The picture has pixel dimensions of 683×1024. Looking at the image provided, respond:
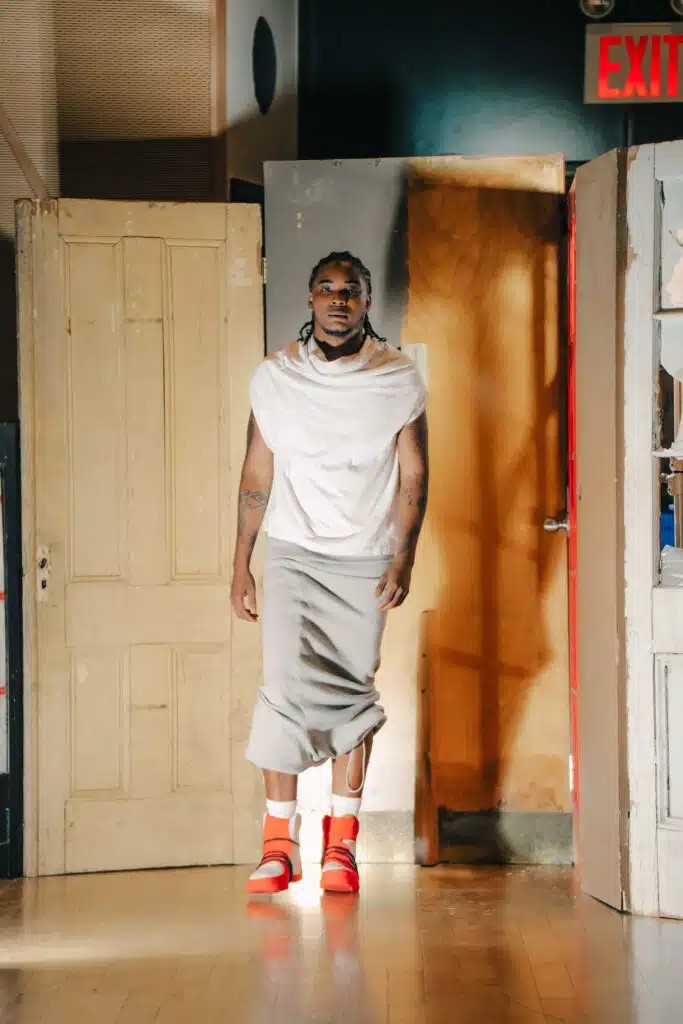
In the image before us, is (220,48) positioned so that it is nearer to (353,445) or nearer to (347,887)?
(353,445)

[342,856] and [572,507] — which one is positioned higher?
[572,507]

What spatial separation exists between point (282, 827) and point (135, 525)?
3.48 feet

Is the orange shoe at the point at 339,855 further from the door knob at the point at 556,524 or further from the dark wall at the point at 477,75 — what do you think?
the dark wall at the point at 477,75

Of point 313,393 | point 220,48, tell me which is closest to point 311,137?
point 220,48

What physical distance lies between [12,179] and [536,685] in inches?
97.9

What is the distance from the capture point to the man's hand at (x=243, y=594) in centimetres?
383

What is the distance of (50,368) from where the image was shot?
12.6 ft

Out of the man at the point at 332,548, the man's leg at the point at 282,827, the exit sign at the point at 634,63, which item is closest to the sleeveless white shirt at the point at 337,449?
the man at the point at 332,548

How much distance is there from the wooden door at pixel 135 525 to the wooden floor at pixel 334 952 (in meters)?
0.21

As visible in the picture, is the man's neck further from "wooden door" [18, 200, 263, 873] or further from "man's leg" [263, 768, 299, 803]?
"man's leg" [263, 768, 299, 803]

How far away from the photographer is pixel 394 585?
3748 mm

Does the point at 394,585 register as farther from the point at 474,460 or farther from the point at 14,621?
the point at 14,621

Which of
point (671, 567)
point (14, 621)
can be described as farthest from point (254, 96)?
point (671, 567)

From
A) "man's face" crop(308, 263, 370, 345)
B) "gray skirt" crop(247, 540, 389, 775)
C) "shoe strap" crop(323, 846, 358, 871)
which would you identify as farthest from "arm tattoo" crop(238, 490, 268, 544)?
"shoe strap" crop(323, 846, 358, 871)
